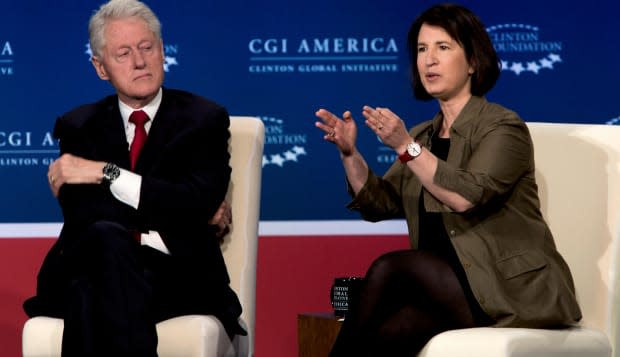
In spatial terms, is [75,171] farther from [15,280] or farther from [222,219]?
[15,280]

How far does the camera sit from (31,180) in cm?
434

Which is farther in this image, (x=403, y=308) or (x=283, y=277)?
(x=283, y=277)

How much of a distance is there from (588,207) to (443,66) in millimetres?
562

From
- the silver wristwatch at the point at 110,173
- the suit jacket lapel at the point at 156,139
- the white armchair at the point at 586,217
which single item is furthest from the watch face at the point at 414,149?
the silver wristwatch at the point at 110,173

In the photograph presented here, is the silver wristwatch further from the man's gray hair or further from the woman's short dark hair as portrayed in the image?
the woman's short dark hair

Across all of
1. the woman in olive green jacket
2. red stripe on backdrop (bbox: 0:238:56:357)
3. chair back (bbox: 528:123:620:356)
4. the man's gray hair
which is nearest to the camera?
the woman in olive green jacket

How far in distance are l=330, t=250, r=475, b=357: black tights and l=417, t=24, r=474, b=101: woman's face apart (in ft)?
1.65

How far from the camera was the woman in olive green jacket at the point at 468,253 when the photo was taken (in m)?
2.89

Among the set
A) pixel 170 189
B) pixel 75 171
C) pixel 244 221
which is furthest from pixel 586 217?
pixel 75 171

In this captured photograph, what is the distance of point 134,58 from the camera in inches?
127

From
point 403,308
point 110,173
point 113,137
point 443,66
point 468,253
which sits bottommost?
point 403,308

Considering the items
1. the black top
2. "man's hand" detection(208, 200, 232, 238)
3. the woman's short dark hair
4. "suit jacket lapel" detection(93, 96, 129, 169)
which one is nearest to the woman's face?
the woman's short dark hair

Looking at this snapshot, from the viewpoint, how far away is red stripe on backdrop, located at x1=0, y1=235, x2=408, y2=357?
435 centimetres

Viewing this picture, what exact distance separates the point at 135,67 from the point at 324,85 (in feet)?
4.26
